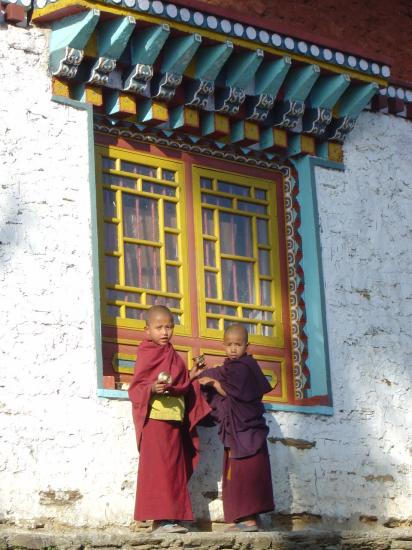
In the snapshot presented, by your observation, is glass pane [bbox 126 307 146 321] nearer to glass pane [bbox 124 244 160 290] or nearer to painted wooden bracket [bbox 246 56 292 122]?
glass pane [bbox 124 244 160 290]

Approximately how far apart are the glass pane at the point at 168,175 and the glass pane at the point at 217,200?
0.26 meters

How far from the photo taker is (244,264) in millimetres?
10219

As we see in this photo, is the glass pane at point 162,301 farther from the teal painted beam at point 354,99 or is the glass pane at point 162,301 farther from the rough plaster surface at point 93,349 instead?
the teal painted beam at point 354,99

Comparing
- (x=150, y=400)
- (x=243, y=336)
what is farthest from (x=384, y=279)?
(x=150, y=400)

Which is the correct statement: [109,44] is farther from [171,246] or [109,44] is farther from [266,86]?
[171,246]

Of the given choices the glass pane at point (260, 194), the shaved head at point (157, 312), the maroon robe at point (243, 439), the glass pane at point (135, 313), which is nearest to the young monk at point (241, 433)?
the maroon robe at point (243, 439)

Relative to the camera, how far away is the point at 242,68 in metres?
9.95

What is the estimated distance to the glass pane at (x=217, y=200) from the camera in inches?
399

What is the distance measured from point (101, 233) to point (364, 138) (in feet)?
7.48

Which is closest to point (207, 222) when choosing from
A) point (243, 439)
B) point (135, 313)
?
point (135, 313)

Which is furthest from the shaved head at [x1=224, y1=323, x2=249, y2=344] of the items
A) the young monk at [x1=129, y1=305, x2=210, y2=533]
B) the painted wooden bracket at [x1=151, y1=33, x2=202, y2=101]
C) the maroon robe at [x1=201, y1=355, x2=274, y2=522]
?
the painted wooden bracket at [x1=151, y1=33, x2=202, y2=101]

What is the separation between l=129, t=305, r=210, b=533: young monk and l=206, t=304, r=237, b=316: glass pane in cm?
98

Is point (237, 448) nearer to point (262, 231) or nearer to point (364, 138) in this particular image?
point (262, 231)

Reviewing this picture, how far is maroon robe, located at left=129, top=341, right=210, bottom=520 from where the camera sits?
8570mm
